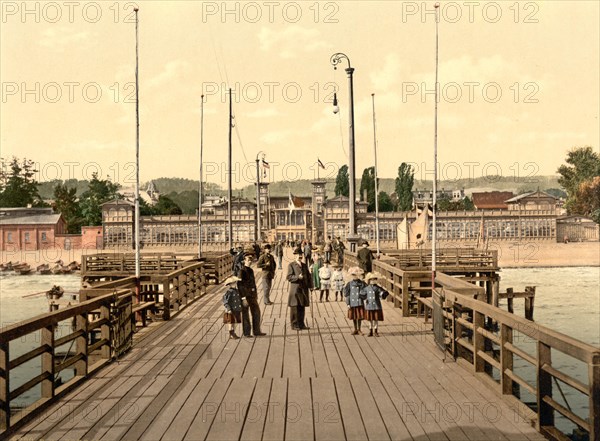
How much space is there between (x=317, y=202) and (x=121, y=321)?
368ft

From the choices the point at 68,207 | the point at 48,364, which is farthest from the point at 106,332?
the point at 68,207

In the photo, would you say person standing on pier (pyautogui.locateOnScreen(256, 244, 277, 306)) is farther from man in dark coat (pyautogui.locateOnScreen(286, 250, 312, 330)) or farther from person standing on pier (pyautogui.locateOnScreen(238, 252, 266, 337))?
person standing on pier (pyautogui.locateOnScreen(238, 252, 266, 337))

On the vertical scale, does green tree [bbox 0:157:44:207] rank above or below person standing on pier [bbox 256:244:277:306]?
above

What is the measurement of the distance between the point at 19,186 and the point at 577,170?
316 ft

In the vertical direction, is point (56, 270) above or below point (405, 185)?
below

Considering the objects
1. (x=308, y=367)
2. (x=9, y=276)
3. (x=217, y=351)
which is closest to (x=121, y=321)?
(x=217, y=351)

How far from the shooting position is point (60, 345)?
28.7 ft

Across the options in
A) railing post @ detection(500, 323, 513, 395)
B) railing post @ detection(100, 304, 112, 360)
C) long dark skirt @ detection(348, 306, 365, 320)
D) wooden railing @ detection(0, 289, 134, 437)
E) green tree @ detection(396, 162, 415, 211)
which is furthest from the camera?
green tree @ detection(396, 162, 415, 211)

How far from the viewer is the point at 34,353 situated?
23.6 ft

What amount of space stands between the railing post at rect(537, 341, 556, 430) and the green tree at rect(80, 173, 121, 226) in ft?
355

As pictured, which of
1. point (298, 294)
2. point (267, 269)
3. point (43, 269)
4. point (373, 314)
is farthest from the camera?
point (43, 269)

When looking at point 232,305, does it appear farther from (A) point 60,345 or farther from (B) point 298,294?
(A) point 60,345

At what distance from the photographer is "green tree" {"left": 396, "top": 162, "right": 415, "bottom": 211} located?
110m

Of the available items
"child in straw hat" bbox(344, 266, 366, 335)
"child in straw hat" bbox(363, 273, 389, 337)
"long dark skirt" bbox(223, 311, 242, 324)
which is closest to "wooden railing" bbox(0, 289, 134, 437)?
"long dark skirt" bbox(223, 311, 242, 324)
